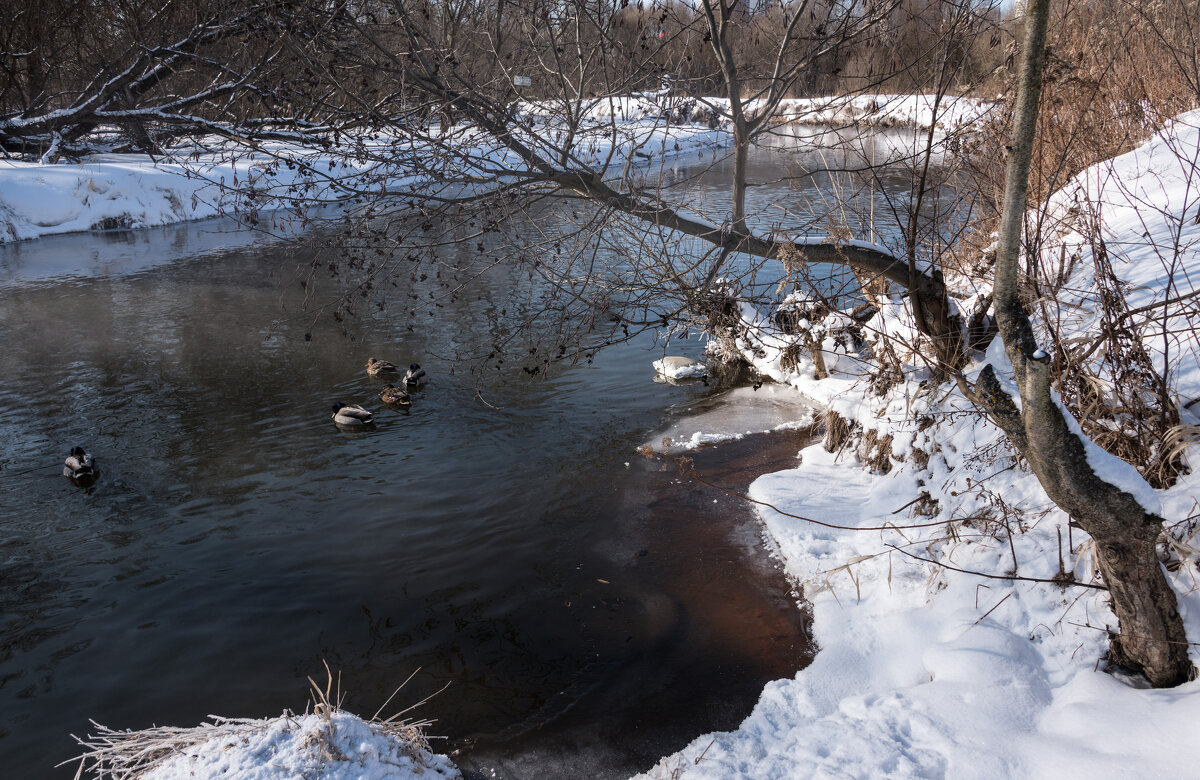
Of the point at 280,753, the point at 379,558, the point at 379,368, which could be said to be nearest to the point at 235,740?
the point at 280,753

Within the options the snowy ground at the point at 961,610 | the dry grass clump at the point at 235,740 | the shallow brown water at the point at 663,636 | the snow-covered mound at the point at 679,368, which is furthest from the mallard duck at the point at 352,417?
the dry grass clump at the point at 235,740

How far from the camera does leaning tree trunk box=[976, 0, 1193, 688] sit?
3037mm

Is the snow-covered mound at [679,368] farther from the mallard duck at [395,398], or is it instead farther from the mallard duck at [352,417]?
the mallard duck at [352,417]

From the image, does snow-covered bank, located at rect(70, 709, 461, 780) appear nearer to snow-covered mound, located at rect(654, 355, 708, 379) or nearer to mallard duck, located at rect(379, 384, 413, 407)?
mallard duck, located at rect(379, 384, 413, 407)

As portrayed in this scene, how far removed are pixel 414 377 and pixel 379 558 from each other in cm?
363

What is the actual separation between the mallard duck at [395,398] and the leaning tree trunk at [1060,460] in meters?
6.98

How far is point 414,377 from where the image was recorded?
9375 mm

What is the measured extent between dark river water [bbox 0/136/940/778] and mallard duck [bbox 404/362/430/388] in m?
0.25

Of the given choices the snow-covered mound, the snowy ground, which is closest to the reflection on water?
the snow-covered mound

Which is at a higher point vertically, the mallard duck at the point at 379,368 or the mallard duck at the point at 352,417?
the mallard duck at the point at 379,368

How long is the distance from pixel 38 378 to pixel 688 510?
28.1 ft

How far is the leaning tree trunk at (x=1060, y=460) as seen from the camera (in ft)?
9.96

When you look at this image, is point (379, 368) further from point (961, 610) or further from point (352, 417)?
point (961, 610)

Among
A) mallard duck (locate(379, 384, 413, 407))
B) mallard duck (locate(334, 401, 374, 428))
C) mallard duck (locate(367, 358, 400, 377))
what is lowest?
mallard duck (locate(334, 401, 374, 428))
